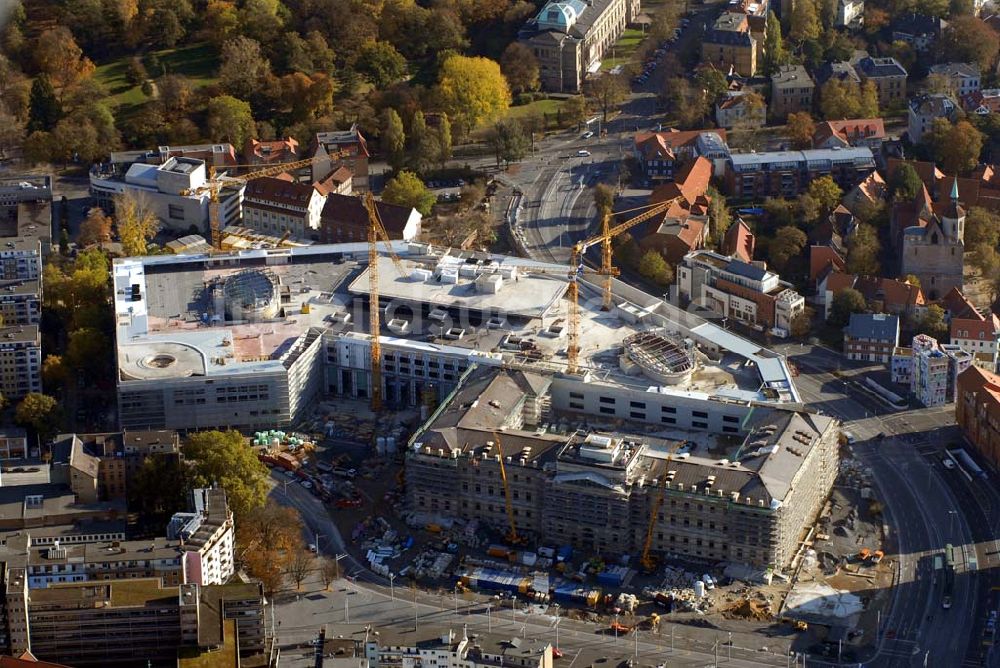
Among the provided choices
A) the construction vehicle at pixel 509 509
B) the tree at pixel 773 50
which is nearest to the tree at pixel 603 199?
the tree at pixel 773 50

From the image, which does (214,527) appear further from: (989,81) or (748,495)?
(989,81)

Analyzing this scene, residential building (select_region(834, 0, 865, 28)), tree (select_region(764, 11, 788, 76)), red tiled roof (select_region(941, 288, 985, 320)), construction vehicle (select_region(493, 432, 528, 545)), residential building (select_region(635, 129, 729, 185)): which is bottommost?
construction vehicle (select_region(493, 432, 528, 545))

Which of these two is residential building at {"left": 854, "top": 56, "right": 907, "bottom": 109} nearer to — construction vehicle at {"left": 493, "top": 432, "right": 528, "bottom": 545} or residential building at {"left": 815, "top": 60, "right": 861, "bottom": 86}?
residential building at {"left": 815, "top": 60, "right": 861, "bottom": 86}

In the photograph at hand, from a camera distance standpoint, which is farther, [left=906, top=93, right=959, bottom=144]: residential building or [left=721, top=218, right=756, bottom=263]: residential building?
[left=906, top=93, right=959, bottom=144]: residential building

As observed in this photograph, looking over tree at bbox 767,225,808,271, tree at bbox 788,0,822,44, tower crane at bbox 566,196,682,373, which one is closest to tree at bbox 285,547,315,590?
tower crane at bbox 566,196,682,373

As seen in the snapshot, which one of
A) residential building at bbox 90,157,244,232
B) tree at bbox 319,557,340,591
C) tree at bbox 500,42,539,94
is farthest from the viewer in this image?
tree at bbox 500,42,539,94

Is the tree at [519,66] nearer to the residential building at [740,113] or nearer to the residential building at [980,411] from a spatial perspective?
the residential building at [740,113]
